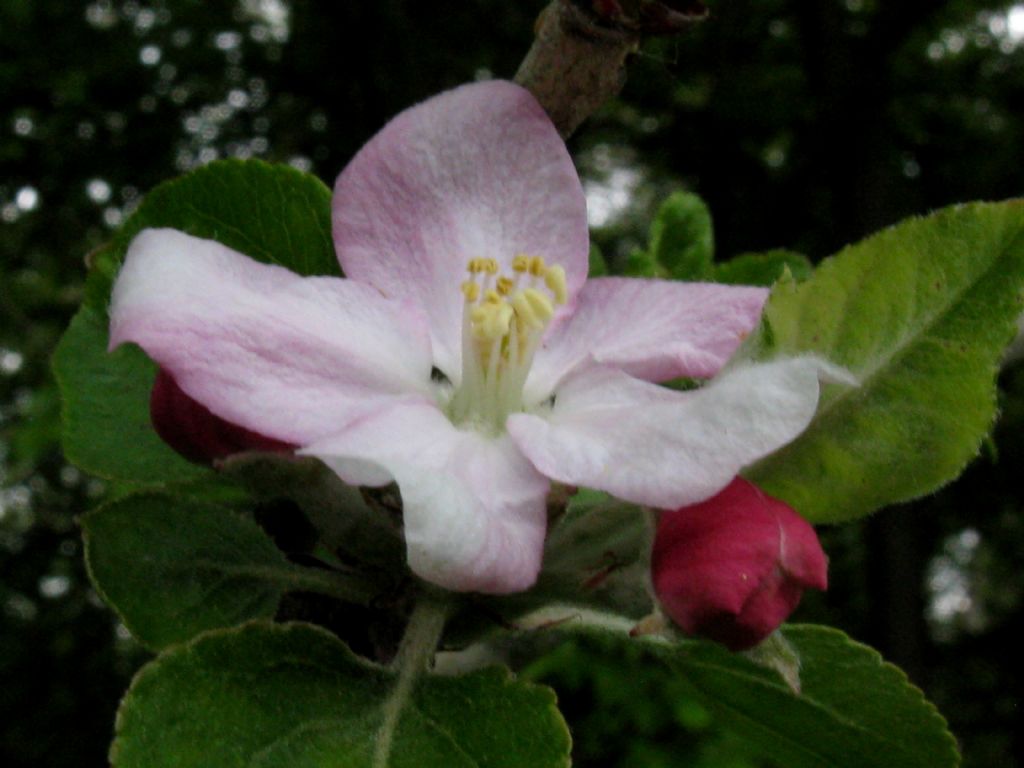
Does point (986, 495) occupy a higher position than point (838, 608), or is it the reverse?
point (986, 495)

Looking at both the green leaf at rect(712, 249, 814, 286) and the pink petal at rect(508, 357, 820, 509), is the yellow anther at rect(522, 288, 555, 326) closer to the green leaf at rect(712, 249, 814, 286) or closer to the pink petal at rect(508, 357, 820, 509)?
the pink petal at rect(508, 357, 820, 509)

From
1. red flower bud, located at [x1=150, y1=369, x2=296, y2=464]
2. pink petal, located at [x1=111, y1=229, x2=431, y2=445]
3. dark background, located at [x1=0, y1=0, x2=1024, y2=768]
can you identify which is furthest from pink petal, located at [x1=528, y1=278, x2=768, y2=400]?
dark background, located at [x1=0, y1=0, x2=1024, y2=768]

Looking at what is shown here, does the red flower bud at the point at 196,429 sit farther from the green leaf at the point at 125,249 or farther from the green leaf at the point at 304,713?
the green leaf at the point at 125,249

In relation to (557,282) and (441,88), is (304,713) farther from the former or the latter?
(441,88)

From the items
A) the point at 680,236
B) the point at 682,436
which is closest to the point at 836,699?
the point at 682,436

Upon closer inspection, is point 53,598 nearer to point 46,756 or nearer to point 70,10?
point 46,756

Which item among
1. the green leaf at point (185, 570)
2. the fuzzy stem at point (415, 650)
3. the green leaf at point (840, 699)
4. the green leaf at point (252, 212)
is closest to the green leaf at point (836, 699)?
the green leaf at point (840, 699)

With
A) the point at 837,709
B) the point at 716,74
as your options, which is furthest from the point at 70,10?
the point at 837,709
